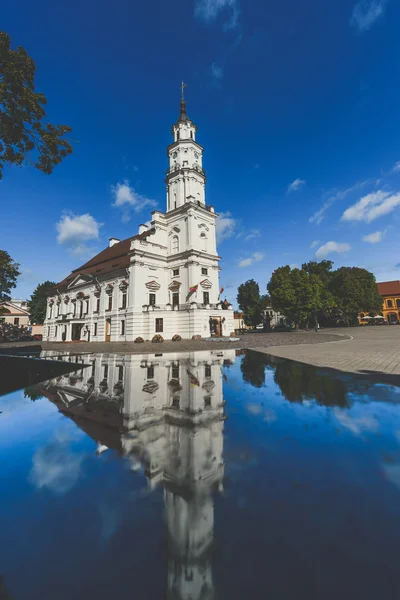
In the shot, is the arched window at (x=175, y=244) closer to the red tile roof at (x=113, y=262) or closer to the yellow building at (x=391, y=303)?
the red tile roof at (x=113, y=262)

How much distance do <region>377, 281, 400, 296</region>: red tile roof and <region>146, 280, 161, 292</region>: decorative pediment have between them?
70130 mm

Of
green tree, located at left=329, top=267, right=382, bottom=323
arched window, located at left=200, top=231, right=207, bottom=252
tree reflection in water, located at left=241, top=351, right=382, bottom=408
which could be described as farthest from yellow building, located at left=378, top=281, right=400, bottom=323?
tree reflection in water, located at left=241, top=351, right=382, bottom=408

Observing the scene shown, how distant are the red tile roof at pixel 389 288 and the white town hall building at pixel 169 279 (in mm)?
62321

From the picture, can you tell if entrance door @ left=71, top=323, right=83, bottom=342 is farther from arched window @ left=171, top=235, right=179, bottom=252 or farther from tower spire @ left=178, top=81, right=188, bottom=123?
tower spire @ left=178, top=81, right=188, bottom=123

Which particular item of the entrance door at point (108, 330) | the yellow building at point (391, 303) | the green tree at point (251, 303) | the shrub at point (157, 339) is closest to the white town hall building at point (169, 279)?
the entrance door at point (108, 330)

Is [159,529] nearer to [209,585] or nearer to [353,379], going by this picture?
[209,585]

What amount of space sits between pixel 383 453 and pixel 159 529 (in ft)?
9.59

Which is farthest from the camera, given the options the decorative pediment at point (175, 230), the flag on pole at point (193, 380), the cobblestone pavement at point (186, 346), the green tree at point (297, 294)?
the green tree at point (297, 294)

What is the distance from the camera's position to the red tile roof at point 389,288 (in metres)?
71.1

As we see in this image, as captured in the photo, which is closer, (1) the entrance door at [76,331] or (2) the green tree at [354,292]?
(1) the entrance door at [76,331]

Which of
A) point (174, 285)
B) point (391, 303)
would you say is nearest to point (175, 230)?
point (174, 285)

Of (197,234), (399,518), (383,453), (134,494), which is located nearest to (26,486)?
(134,494)

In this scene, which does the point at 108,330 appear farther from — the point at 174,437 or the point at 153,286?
the point at 174,437

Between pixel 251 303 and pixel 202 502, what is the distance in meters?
66.1
